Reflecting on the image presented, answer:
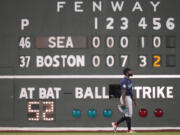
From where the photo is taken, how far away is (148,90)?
12.8m

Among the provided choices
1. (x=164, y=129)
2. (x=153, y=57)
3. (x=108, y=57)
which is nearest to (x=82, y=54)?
(x=108, y=57)

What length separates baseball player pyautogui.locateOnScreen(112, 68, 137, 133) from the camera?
1201 centimetres

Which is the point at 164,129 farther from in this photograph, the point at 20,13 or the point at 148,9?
the point at 20,13

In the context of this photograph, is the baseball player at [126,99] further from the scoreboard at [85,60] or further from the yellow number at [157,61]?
the yellow number at [157,61]

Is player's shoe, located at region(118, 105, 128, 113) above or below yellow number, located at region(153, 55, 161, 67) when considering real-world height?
below

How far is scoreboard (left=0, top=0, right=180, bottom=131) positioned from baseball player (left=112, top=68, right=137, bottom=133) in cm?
49

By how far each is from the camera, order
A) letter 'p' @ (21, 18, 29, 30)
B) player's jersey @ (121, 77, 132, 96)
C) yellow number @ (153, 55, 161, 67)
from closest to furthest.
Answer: player's jersey @ (121, 77, 132, 96), yellow number @ (153, 55, 161, 67), letter 'p' @ (21, 18, 29, 30)

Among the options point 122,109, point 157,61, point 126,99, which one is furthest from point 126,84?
point 157,61

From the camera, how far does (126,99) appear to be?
1221 cm

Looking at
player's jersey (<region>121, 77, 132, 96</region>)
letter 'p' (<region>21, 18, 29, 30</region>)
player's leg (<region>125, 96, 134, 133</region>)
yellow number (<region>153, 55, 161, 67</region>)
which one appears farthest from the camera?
letter 'p' (<region>21, 18, 29, 30</region>)

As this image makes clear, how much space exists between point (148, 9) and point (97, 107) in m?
2.42

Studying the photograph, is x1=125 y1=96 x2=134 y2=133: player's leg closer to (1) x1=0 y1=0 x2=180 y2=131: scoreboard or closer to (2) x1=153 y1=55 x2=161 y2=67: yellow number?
(1) x1=0 y1=0 x2=180 y2=131: scoreboard

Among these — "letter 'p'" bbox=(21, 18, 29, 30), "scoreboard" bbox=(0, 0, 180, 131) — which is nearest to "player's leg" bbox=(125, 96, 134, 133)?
"scoreboard" bbox=(0, 0, 180, 131)

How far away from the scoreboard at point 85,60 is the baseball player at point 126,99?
0.49m
